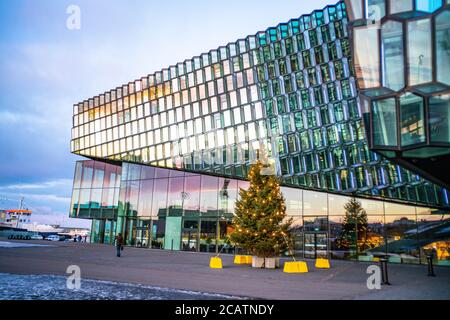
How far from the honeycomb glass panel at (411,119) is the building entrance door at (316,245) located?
63.1ft

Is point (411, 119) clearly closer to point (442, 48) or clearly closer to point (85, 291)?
point (442, 48)

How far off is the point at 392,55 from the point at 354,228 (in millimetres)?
19483

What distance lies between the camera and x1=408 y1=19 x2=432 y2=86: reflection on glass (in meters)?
12.2

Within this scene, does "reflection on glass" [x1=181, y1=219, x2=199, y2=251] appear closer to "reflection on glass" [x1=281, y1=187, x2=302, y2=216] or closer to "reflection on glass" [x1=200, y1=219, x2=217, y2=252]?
"reflection on glass" [x1=200, y1=219, x2=217, y2=252]

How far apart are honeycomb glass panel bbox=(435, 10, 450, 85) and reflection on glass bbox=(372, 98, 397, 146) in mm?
1701

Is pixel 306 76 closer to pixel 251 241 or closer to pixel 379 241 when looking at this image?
pixel 379 241

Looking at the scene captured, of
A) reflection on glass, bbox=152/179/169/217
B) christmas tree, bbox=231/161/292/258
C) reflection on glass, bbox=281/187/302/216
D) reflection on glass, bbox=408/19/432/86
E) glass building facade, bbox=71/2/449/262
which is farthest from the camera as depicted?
reflection on glass, bbox=152/179/169/217

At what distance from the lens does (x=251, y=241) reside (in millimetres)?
19391

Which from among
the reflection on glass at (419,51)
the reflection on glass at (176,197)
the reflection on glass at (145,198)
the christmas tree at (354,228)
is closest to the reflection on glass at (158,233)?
the reflection on glass at (176,197)

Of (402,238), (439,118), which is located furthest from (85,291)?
(402,238)

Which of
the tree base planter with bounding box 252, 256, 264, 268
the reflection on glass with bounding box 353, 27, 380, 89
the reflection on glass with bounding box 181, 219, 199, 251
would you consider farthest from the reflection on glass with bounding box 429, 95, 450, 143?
the reflection on glass with bounding box 181, 219, 199, 251

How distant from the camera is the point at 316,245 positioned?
30891 mm

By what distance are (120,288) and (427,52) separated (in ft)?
40.3

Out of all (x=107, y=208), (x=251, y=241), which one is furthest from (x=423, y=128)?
(x=107, y=208)
